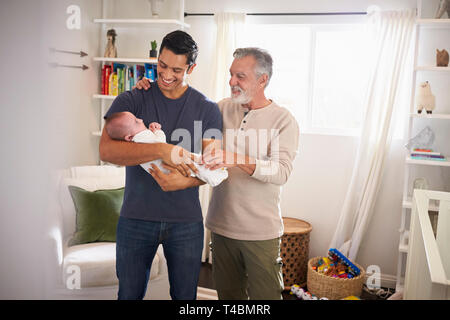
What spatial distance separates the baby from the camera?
1.37 meters

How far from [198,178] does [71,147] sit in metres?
1.26

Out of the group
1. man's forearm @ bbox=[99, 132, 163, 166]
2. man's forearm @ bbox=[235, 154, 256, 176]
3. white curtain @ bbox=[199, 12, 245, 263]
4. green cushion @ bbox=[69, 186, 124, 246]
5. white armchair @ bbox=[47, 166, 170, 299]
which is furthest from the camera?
white curtain @ bbox=[199, 12, 245, 263]

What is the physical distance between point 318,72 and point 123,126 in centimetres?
210

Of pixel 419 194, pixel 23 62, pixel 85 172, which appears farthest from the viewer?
pixel 85 172

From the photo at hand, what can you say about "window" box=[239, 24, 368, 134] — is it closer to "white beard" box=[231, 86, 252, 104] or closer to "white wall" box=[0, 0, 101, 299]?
"white beard" box=[231, 86, 252, 104]

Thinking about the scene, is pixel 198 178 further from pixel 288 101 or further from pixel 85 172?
pixel 288 101

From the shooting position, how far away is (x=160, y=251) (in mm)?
2395

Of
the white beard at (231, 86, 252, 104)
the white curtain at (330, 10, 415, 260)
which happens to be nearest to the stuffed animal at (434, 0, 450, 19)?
the white curtain at (330, 10, 415, 260)

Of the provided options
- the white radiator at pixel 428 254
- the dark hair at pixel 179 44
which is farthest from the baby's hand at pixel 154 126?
the white radiator at pixel 428 254

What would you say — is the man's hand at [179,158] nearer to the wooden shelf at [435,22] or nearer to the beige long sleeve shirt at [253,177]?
the beige long sleeve shirt at [253,177]

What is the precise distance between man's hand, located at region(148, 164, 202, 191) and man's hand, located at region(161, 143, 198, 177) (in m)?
0.01

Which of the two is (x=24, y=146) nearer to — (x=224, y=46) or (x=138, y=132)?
(x=138, y=132)

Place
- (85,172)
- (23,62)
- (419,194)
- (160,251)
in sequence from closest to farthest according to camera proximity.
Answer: (23,62) → (419,194) → (160,251) → (85,172)
